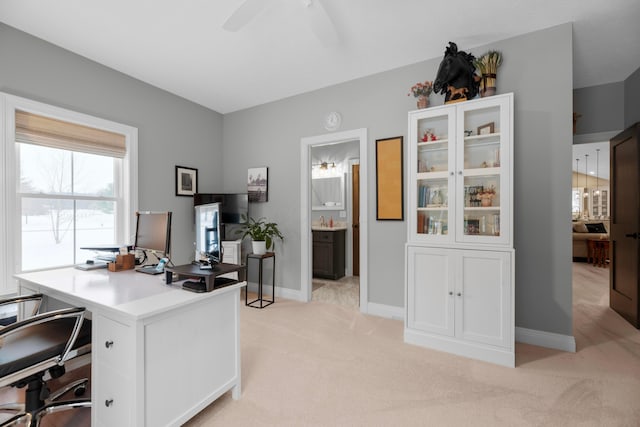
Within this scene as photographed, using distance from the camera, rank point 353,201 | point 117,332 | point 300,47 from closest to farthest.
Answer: point 117,332 → point 300,47 → point 353,201

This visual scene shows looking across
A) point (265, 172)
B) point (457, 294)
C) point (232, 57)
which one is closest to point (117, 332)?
point (457, 294)

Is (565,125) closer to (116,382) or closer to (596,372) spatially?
(596,372)

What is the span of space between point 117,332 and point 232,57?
2.74m

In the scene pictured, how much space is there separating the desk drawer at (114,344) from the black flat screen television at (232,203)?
2.73 metres

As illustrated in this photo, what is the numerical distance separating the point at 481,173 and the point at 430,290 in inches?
44.0

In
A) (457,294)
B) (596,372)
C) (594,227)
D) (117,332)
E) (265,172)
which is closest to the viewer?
(117,332)

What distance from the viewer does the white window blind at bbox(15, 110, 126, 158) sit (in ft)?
8.45

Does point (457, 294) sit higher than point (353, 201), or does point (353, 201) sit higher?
point (353, 201)

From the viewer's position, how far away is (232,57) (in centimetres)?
297

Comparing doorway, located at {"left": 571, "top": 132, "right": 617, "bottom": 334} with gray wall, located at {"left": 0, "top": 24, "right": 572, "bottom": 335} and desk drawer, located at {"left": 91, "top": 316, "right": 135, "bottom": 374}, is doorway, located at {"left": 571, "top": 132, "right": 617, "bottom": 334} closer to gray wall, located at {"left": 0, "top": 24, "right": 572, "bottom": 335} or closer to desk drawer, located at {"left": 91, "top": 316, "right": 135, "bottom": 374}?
gray wall, located at {"left": 0, "top": 24, "right": 572, "bottom": 335}

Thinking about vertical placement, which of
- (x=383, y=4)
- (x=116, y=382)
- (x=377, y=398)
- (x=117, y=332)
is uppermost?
(x=383, y=4)

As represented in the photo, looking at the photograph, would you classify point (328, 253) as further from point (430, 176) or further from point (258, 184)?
point (430, 176)

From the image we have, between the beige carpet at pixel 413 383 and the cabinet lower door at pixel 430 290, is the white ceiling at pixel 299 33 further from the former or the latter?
the beige carpet at pixel 413 383

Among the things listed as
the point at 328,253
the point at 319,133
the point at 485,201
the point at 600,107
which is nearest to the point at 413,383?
the point at 485,201
